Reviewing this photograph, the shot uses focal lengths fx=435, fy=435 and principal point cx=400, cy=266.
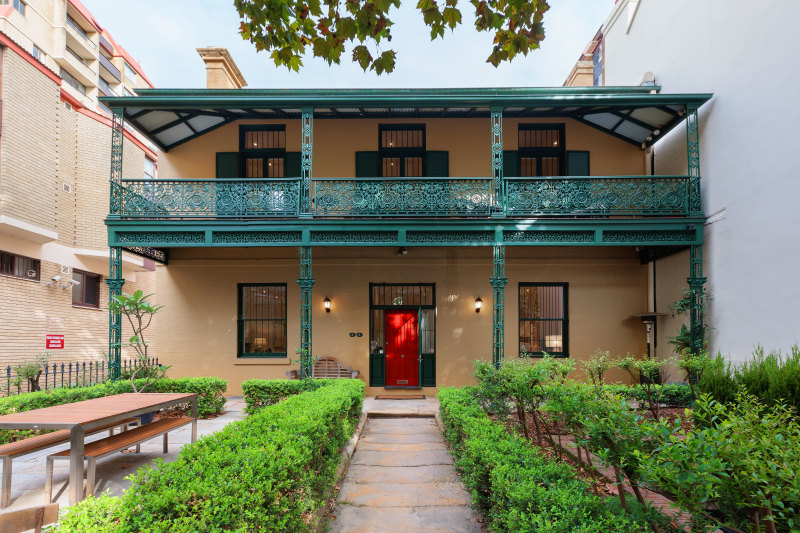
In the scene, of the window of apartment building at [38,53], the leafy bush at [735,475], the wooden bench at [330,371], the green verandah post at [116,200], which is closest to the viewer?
the leafy bush at [735,475]

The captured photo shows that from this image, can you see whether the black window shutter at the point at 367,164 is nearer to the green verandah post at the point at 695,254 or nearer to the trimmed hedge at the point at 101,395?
the trimmed hedge at the point at 101,395

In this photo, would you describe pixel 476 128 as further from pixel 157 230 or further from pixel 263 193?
pixel 157 230

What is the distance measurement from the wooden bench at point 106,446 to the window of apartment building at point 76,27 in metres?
31.2

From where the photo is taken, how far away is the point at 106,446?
18.4ft

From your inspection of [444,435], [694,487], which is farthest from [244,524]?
[444,435]

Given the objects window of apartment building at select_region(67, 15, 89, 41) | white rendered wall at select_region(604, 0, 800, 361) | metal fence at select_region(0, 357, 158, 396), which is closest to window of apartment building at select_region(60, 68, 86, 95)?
window of apartment building at select_region(67, 15, 89, 41)

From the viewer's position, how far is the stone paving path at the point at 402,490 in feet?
15.8

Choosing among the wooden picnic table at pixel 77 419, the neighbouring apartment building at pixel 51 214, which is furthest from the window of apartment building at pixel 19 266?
the wooden picnic table at pixel 77 419

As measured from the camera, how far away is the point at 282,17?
4547 mm

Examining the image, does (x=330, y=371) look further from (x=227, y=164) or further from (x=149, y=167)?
(x=149, y=167)

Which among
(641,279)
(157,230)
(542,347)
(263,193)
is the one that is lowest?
(542,347)

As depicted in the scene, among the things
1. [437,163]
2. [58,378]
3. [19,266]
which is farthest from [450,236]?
[58,378]

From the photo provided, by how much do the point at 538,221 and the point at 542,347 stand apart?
163 inches

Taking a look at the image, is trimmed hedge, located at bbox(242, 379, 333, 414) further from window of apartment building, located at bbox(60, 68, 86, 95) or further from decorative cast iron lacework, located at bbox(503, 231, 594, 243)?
window of apartment building, located at bbox(60, 68, 86, 95)
